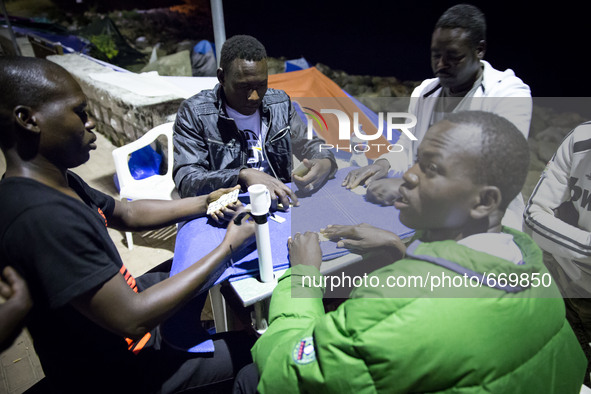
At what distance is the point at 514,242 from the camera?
0.81 meters

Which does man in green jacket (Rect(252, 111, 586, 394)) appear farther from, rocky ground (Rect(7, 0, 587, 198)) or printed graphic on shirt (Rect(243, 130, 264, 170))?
rocky ground (Rect(7, 0, 587, 198))

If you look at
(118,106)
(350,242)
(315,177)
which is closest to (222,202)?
(315,177)

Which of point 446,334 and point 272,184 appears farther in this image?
point 272,184

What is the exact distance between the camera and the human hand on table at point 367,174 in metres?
1.01

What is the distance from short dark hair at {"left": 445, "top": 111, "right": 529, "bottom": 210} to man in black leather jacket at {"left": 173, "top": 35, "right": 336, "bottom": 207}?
1048mm

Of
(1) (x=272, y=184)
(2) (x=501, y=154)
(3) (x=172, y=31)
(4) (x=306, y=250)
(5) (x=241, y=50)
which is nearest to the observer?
(2) (x=501, y=154)

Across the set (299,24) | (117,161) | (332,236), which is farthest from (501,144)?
(299,24)

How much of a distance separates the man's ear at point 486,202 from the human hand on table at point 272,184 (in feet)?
3.28

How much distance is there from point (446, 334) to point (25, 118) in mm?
1263

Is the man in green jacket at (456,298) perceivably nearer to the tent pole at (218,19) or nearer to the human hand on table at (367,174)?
the human hand on table at (367,174)

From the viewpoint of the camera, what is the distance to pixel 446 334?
0.76 m

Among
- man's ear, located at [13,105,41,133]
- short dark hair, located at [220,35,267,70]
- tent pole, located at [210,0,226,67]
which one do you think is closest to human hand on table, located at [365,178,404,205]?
man's ear, located at [13,105,41,133]

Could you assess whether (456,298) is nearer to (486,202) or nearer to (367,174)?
(486,202)

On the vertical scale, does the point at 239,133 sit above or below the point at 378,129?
below
